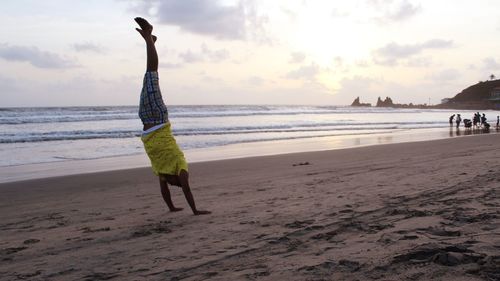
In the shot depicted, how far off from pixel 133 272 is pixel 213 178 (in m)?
5.64

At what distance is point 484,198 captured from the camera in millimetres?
4750

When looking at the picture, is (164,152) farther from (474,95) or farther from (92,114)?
(474,95)

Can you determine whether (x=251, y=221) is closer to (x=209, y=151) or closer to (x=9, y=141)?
(x=209, y=151)

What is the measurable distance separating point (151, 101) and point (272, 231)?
79.7 inches

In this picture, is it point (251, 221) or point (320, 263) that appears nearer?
point (320, 263)

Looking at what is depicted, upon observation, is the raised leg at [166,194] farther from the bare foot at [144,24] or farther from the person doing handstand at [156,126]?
the bare foot at [144,24]

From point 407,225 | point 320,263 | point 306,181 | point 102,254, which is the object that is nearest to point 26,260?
point 102,254

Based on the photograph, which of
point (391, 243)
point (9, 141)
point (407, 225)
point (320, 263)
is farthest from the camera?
point (9, 141)

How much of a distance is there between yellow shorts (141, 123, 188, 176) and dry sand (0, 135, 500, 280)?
57cm

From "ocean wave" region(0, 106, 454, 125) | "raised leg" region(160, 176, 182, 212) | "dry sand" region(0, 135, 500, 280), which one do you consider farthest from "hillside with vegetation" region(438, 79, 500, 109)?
"raised leg" region(160, 176, 182, 212)

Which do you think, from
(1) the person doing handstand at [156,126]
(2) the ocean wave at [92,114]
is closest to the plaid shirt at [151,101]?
(1) the person doing handstand at [156,126]

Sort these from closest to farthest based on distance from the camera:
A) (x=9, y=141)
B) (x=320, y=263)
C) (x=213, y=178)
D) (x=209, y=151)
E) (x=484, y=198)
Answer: (x=320, y=263) → (x=484, y=198) → (x=213, y=178) → (x=209, y=151) → (x=9, y=141)

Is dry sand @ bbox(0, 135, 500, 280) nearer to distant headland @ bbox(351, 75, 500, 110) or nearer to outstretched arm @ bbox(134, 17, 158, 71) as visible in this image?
outstretched arm @ bbox(134, 17, 158, 71)

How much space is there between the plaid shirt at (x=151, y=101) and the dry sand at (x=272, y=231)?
117 centimetres
